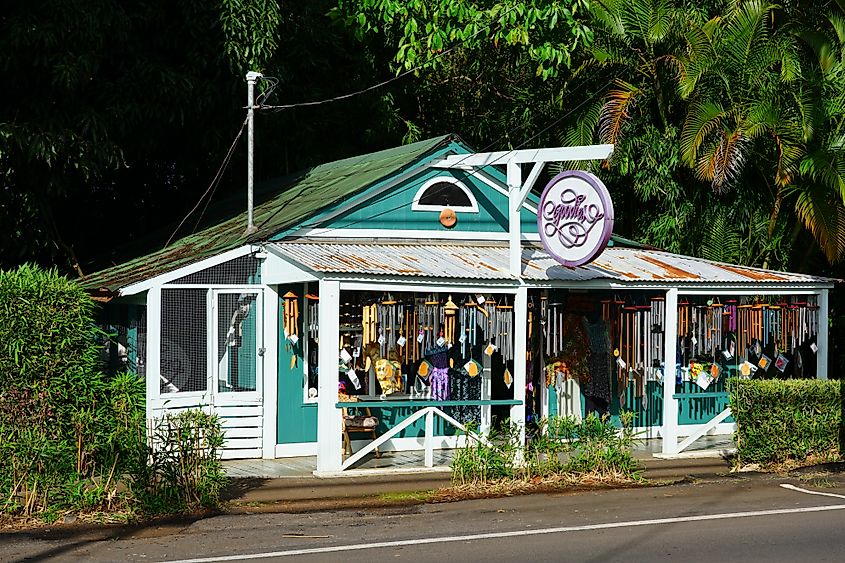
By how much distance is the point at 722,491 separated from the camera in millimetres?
12805

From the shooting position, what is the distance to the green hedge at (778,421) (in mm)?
14195

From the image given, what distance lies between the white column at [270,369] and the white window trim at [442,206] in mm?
2398

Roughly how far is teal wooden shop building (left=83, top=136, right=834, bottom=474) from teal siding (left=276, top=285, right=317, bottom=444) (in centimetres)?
2

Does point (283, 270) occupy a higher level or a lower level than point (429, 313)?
higher

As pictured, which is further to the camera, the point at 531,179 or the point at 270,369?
the point at 270,369

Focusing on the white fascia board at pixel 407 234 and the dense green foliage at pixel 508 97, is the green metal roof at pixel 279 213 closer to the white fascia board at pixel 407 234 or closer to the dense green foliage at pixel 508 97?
the white fascia board at pixel 407 234

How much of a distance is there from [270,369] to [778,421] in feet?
21.0

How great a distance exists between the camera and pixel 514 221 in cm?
1455

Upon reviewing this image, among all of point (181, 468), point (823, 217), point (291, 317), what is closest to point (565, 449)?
point (291, 317)

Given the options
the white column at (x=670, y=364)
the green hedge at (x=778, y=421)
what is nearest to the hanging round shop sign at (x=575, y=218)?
the white column at (x=670, y=364)

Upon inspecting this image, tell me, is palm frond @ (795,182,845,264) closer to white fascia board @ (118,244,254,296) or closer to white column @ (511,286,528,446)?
white column @ (511,286,528,446)

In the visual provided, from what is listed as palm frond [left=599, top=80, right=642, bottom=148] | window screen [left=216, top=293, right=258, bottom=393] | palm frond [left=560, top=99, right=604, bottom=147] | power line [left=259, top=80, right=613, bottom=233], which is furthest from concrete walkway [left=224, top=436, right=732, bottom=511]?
palm frond [left=560, top=99, right=604, bottom=147]

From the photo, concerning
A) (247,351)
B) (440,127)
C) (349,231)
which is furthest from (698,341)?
(440,127)

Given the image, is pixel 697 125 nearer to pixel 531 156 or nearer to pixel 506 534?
pixel 531 156
